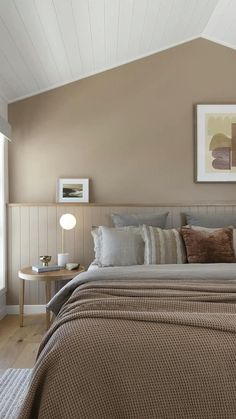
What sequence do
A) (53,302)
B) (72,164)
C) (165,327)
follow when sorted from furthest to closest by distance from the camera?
(72,164) < (53,302) < (165,327)

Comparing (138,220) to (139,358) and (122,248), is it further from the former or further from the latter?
(139,358)

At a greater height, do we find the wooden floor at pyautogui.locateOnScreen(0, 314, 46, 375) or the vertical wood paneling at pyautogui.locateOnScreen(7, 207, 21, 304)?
the vertical wood paneling at pyautogui.locateOnScreen(7, 207, 21, 304)

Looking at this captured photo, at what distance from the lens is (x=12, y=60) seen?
2.91 meters

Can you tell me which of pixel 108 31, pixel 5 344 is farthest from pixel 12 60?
pixel 5 344

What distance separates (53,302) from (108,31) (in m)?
2.27

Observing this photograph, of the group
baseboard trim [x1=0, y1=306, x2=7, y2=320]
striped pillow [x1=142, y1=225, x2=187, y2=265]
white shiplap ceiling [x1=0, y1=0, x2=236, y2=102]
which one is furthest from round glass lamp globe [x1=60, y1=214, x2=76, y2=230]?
white shiplap ceiling [x1=0, y1=0, x2=236, y2=102]

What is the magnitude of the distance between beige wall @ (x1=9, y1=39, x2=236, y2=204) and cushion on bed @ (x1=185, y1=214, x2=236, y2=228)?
277mm

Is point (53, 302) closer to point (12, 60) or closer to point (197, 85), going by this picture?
point (12, 60)

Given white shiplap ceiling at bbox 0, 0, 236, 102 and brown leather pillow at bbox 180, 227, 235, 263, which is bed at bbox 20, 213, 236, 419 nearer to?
brown leather pillow at bbox 180, 227, 235, 263

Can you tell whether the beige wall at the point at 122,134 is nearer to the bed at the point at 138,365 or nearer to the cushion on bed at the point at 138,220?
the cushion on bed at the point at 138,220

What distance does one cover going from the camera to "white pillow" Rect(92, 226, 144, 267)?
287 cm

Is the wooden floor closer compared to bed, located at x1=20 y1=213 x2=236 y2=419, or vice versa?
bed, located at x1=20 y1=213 x2=236 y2=419

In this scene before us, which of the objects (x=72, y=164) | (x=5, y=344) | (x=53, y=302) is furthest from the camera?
(x=72, y=164)

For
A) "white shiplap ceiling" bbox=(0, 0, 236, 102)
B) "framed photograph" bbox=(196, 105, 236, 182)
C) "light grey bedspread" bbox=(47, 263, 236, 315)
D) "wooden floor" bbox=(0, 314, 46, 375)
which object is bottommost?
"wooden floor" bbox=(0, 314, 46, 375)
